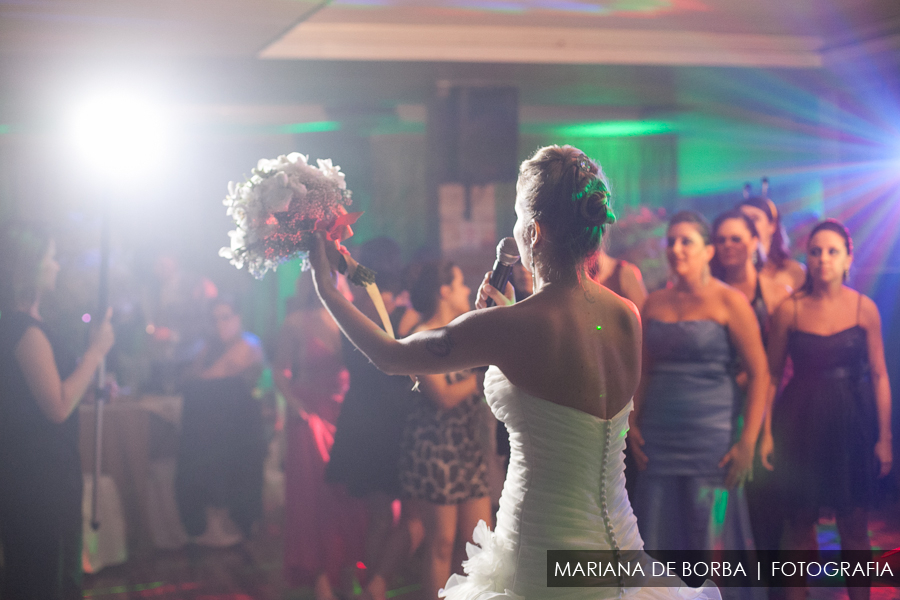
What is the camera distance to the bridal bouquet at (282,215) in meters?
1.76

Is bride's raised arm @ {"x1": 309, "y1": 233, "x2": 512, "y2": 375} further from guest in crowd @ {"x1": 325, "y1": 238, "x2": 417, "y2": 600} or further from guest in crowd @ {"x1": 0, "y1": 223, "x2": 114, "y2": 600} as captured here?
guest in crowd @ {"x1": 0, "y1": 223, "x2": 114, "y2": 600}

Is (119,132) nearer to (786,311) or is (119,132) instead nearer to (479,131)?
(479,131)

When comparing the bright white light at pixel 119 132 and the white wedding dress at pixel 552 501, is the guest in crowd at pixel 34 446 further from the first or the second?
the bright white light at pixel 119 132

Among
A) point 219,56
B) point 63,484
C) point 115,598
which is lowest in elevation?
point 115,598

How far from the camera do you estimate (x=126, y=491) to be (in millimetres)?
4211

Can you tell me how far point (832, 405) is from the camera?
303 cm

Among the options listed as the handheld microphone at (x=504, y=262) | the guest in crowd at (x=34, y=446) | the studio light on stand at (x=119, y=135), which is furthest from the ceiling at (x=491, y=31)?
Result: the handheld microphone at (x=504, y=262)

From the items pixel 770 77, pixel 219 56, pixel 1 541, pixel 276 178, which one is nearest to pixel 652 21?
pixel 770 77

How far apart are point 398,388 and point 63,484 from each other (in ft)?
4.49

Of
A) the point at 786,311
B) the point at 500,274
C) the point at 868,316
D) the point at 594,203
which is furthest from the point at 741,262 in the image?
the point at 594,203

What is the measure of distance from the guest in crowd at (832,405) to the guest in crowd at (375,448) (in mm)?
1644

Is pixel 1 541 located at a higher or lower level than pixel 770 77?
lower

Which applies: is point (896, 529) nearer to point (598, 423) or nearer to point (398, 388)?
point (398, 388)

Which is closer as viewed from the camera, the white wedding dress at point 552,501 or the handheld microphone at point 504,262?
the white wedding dress at point 552,501
